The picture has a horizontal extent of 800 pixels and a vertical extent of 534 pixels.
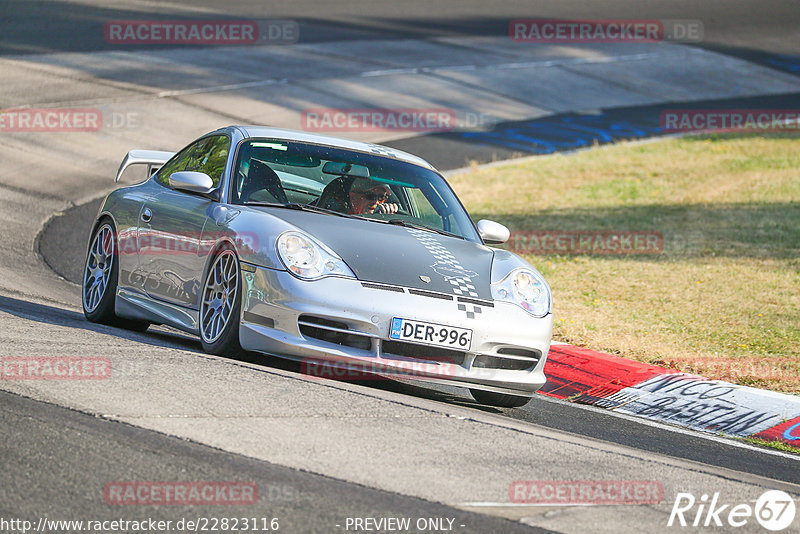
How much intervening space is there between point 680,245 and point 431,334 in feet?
27.8

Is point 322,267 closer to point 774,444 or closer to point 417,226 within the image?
point 417,226

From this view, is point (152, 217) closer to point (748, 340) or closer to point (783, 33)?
point (748, 340)

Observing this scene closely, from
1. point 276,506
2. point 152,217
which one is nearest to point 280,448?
point 276,506

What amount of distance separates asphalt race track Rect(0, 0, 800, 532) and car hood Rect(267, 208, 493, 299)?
0.67 metres

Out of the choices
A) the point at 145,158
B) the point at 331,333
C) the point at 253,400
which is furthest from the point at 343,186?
the point at 253,400

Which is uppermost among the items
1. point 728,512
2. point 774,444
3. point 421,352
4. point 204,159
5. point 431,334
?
point 204,159

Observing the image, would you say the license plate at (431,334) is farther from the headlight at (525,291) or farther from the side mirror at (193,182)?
the side mirror at (193,182)

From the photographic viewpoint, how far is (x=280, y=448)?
4.87 m

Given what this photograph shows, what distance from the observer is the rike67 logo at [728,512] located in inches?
184

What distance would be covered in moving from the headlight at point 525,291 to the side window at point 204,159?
6.63 ft

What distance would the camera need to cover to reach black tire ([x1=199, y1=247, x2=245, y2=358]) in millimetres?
6578

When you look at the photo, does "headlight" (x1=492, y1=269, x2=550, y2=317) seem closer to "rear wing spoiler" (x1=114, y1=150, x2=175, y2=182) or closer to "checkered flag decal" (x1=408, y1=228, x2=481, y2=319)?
"checkered flag decal" (x1=408, y1=228, x2=481, y2=319)

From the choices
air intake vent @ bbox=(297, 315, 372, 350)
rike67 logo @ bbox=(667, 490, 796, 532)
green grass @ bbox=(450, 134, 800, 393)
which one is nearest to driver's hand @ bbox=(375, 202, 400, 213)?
air intake vent @ bbox=(297, 315, 372, 350)

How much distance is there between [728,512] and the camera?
4.83 metres
